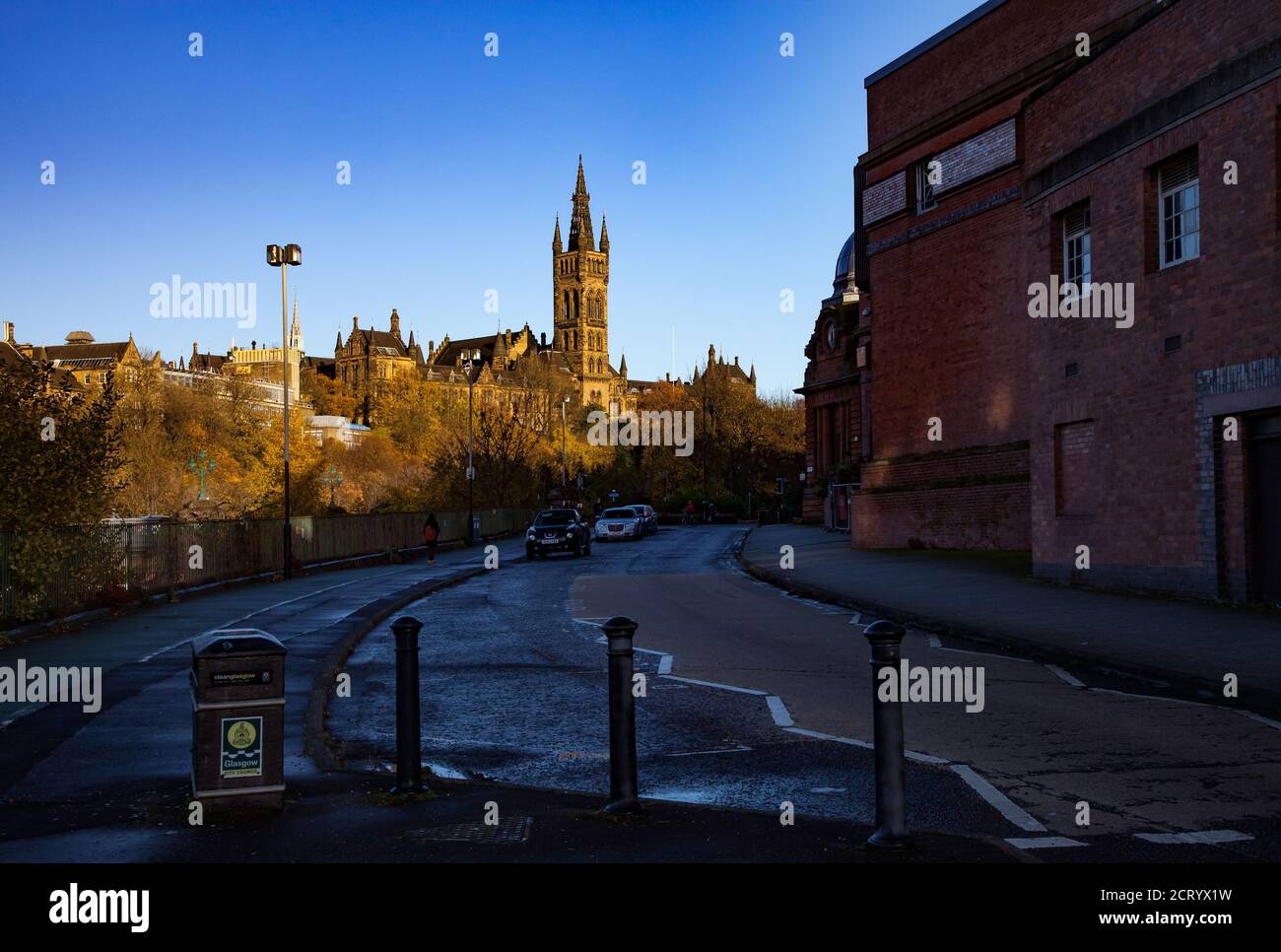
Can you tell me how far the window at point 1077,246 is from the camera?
22797 millimetres

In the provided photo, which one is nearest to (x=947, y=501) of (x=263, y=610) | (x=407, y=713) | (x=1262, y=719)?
(x=263, y=610)

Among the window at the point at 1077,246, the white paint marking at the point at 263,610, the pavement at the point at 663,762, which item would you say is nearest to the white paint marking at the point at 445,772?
the pavement at the point at 663,762

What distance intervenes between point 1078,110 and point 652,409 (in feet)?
336

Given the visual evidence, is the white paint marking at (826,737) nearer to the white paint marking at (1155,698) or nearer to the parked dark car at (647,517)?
the white paint marking at (1155,698)

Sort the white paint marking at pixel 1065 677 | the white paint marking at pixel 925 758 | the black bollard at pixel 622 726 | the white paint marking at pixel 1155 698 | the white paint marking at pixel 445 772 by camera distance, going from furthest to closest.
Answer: the white paint marking at pixel 1065 677, the white paint marking at pixel 1155 698, the white paint marking at pixel 445 772, the white paint marking at pixel 925 758, the black bollard at pixel 622 726

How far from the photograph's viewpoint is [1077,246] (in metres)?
23.2

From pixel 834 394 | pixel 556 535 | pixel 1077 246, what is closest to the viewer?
pixel 1077 246

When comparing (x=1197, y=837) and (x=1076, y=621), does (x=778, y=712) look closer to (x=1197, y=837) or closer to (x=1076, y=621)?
(x=1197, y=837)

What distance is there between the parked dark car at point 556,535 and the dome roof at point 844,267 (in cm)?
3640

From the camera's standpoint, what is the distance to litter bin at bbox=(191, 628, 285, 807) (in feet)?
→ 22.7

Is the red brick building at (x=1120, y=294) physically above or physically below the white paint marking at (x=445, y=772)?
above

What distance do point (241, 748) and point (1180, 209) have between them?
58.0 ft

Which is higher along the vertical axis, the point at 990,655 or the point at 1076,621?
the point at 1076,621

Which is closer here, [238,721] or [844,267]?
[238,721]
